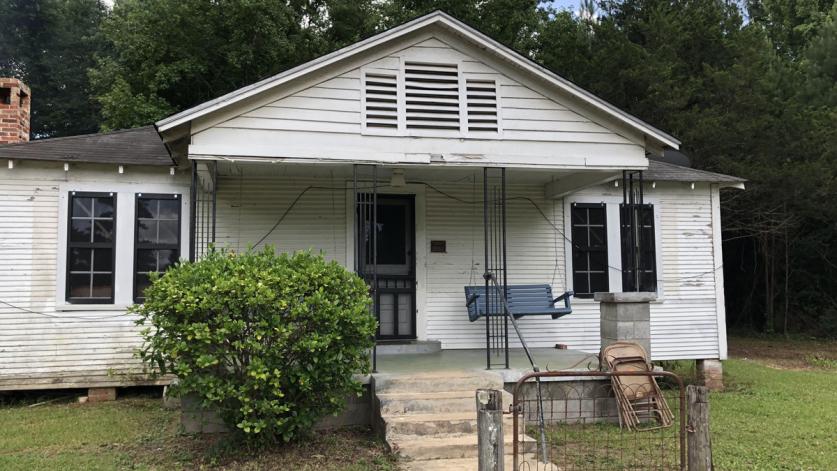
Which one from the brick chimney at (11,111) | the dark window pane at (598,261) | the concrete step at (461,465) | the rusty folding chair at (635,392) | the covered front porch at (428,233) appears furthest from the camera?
the dark window pane at (598,261)

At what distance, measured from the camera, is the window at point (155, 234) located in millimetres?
8508

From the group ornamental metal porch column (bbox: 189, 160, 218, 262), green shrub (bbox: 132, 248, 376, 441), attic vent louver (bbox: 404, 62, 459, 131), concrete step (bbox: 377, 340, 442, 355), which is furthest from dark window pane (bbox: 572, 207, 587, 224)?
ornamental metal porch column (bbox: 189, 160, 218, 262)

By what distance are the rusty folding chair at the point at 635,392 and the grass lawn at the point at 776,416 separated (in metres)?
0.62

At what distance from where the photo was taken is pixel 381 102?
293 inches

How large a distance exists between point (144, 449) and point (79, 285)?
345 cm

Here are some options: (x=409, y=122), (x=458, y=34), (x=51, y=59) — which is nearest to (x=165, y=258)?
(x=409, y=122)

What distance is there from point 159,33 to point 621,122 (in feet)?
49.4

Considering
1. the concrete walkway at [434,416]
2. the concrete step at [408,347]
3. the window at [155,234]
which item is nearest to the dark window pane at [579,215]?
the concrete step at [408,347]

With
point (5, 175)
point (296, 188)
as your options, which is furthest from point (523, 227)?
point (5, 175)

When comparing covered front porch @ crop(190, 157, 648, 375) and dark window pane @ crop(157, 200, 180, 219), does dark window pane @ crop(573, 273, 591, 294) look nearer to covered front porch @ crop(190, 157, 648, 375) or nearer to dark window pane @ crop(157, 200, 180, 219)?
covered front porch @ crop(190, 157, 648, 375)

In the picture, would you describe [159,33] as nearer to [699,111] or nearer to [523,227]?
[523,227]

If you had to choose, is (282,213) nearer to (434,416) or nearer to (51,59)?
(434,416)

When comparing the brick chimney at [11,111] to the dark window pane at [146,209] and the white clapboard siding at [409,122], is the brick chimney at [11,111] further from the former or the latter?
the white clapboard siding at [409,122]

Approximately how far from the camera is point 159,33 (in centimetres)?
1786
